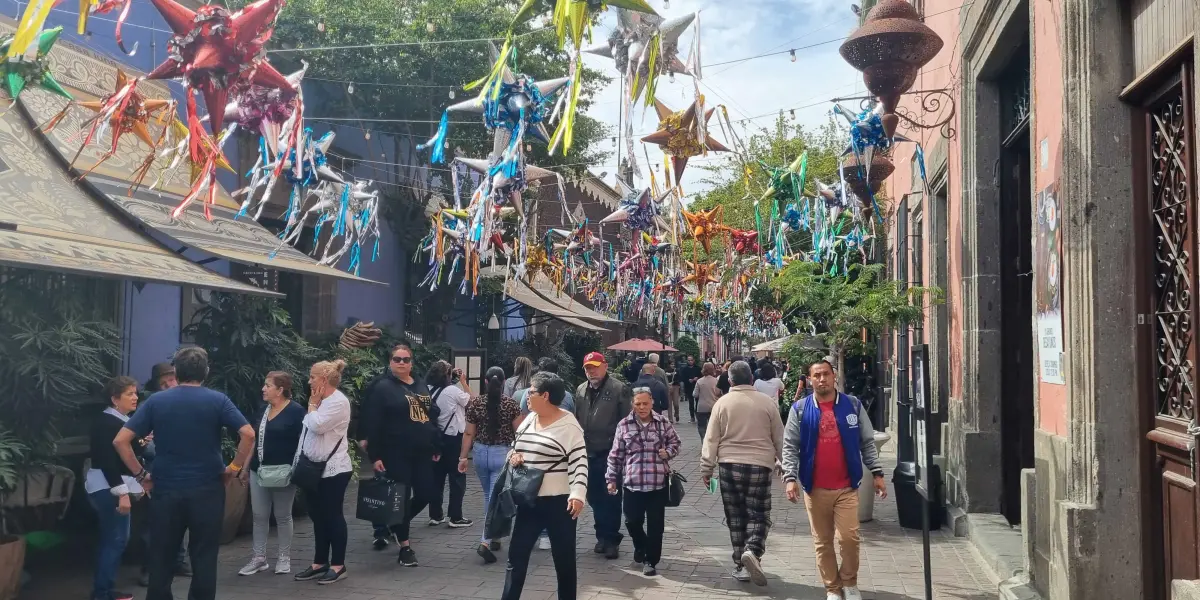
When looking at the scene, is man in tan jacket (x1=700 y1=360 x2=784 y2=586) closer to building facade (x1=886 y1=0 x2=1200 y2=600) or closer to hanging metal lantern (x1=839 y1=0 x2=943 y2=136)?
building facade (x1=886 y1=0 x2=1200 y2=600)

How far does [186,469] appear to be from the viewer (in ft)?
18.0

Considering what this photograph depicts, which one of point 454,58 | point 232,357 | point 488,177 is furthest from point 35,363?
point 454,58

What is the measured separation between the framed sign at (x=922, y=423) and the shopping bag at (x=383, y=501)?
3.97 metres

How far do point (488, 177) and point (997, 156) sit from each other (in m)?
4.97

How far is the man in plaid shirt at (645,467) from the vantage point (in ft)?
24.5

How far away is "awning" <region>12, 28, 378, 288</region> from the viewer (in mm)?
9109

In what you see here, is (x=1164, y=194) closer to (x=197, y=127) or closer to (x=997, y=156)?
(x=997, y=156)

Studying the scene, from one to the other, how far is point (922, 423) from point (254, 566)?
207 inches

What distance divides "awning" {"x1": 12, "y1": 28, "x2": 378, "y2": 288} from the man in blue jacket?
19.7ft

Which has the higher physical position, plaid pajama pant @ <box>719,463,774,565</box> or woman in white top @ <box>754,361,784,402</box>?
woman in white top @ <box>754,361,784,402</box>

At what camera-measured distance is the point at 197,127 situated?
7094mm

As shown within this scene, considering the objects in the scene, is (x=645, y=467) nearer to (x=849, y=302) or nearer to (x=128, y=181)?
(x=849, y=302)

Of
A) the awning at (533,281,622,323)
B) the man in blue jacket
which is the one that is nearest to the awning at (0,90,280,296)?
Result: the man in blue jacket

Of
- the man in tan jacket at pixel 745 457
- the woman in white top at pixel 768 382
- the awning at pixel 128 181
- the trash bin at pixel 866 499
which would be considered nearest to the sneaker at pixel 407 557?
the man in tan jacket at pixel 745 457
